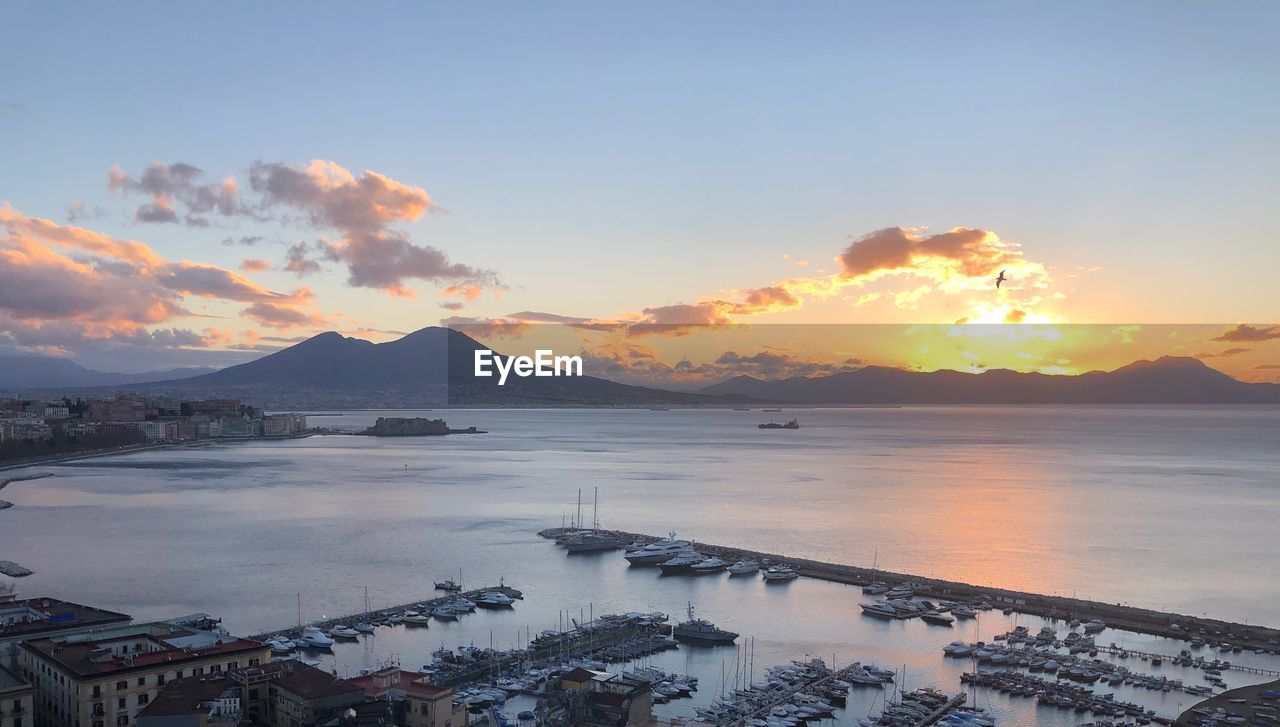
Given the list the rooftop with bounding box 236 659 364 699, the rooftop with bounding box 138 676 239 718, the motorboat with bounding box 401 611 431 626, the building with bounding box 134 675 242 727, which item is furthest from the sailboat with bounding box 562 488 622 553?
the building with bounding box 134 675 242 727

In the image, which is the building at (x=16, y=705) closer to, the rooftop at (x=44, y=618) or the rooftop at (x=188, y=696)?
the rooftop at (x=188, y=696)

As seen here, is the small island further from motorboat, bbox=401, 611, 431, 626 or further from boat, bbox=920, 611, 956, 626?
boat, bbox=920, 611, 956, 626

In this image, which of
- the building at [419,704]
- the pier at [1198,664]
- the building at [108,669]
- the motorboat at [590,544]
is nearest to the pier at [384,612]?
the building at [108,669]

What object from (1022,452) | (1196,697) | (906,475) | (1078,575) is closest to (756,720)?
(1196,697)

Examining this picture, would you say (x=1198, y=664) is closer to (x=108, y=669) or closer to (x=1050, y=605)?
(x=1050, y=605)

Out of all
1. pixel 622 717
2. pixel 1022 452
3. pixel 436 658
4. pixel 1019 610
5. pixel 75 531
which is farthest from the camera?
pixel 1022 452

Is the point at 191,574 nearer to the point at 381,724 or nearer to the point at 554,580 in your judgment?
the point at 554,580
